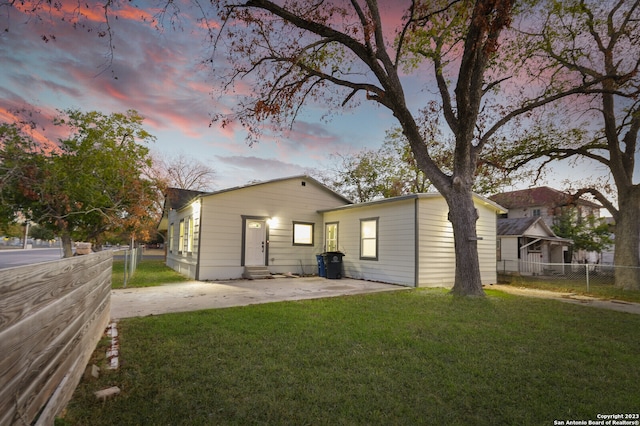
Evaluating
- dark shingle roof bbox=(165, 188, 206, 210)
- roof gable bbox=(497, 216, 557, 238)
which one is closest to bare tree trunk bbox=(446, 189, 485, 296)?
roof gable bbox=(497, 216, 557, 238)

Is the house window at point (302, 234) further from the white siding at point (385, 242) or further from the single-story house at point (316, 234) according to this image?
the white siding at point (385, 242)

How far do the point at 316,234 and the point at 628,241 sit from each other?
39.4 ft

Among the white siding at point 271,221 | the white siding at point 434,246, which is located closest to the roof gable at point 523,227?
the white siding at point 434,246

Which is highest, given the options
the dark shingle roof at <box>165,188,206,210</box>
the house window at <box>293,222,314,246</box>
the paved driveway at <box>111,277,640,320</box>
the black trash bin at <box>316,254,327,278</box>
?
the dark shingle roof at <box>165,188,206,210</box>

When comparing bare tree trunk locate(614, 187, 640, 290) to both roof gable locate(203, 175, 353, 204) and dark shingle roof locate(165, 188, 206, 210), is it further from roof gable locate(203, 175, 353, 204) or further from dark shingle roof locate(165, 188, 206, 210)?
dark shingle roof locate(165, 188, 206, 210)

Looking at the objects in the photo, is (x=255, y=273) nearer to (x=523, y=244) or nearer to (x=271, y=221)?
(x=271, y=221)

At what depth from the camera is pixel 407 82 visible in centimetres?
1149

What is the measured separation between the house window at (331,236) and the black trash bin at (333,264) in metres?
1.04

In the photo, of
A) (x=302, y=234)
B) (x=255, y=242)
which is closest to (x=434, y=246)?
(x=302, y=234)

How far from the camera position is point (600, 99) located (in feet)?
42.6

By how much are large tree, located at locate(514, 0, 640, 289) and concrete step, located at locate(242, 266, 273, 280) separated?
1183 cm

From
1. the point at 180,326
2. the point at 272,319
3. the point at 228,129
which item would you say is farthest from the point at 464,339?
the point at 228,129

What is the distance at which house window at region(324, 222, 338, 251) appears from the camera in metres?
13.9

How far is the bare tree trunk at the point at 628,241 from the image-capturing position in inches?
460
